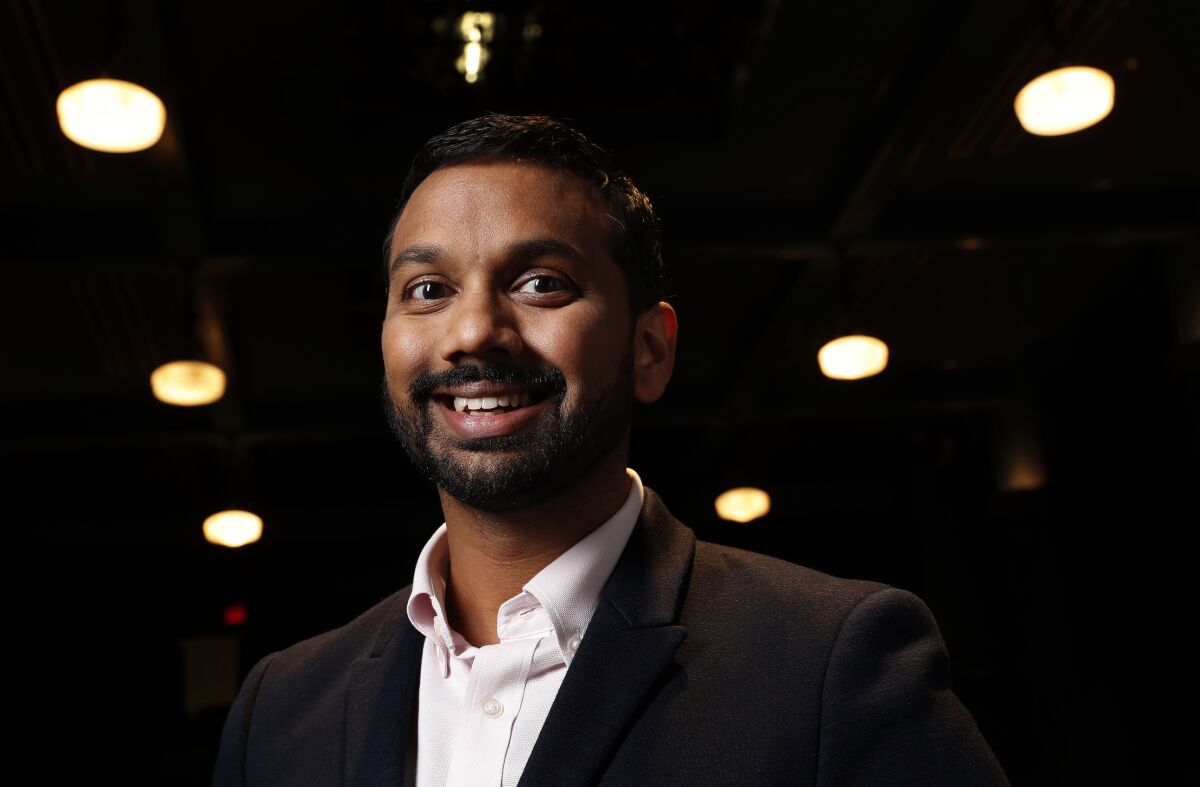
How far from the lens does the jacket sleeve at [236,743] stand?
144cm

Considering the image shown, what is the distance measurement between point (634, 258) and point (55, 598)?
13431 millimetres

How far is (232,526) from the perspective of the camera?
9742 mm

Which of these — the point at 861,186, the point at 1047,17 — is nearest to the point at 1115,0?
the point at 1047,17

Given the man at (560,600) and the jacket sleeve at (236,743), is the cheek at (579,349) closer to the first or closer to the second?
the man at (560,600)

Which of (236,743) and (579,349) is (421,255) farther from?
(236,743)

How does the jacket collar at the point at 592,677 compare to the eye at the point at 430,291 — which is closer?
the jacket collar at the point at 592,677

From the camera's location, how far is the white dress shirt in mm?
1233

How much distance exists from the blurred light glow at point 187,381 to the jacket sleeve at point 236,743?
5.27 m

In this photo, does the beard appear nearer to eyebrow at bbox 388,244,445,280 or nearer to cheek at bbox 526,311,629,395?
cheek at bbox 526,311,629,395

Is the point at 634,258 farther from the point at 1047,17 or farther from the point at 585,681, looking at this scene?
the point at 1047,17

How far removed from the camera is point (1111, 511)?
8086 millimetres

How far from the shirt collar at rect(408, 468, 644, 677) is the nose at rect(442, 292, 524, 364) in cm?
26

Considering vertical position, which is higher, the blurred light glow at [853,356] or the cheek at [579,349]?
the blurred light glow at [853,356]

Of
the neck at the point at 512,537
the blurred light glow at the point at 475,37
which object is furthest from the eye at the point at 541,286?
the blurred light glow at the point at 475,37
